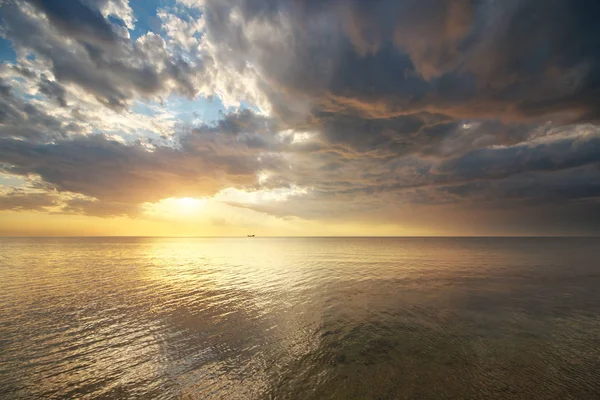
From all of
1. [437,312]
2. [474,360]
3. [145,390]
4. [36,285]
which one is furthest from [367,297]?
[36,285]

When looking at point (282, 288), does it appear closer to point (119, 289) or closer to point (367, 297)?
point (367, 297)

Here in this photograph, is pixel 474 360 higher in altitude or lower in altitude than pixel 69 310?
higher

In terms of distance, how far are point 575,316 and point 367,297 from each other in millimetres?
17885

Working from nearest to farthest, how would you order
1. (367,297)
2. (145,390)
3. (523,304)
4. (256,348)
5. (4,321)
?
(145,390), (256,348), (4,321), (523,304), (367,297)

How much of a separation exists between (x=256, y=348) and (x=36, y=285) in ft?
126

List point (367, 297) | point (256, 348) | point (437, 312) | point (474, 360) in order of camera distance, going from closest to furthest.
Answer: point (474, 360), point (256, 348), point (437, 312), point (367, 297)

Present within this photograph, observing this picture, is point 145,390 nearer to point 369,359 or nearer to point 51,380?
point 51,380

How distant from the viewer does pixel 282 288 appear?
34.4m

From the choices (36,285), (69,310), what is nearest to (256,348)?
(69,310)

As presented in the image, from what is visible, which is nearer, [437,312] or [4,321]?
[4,321]

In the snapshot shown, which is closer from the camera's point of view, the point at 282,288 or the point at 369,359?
the point at 369,359

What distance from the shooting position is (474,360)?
1397cm

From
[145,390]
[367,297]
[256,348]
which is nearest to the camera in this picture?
[145,390]

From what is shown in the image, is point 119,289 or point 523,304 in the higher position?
point 523,304
